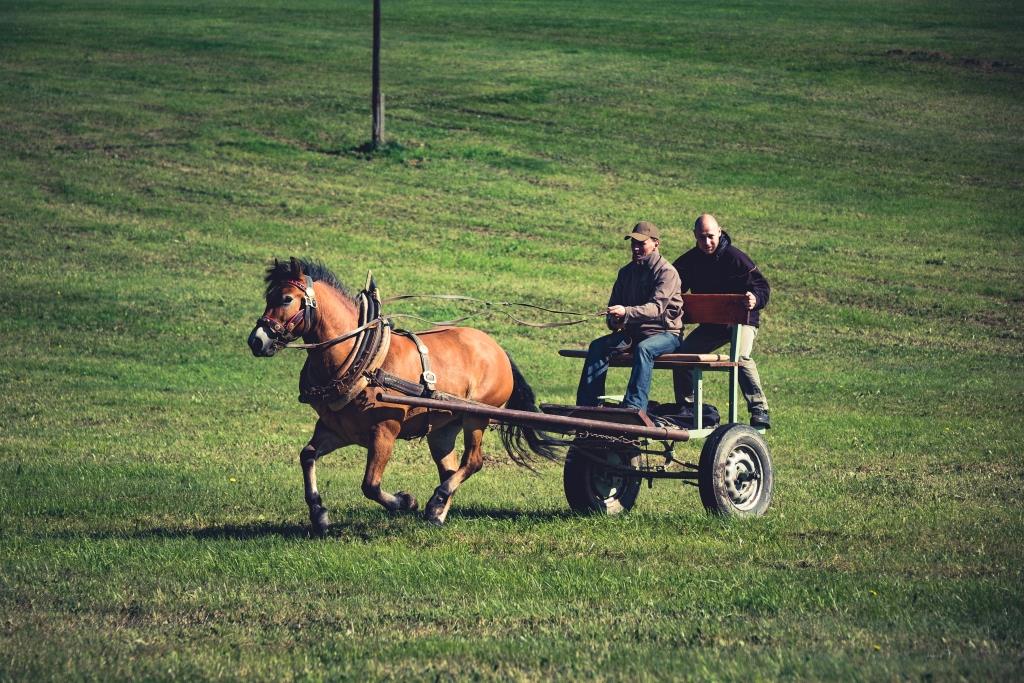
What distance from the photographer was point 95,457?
13.3 meters

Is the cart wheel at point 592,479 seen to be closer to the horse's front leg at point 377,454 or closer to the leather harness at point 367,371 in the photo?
the leather harness at point 367,371

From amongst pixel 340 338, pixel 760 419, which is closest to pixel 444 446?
pixel 340 338

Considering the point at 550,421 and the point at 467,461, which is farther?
the point at 467,461

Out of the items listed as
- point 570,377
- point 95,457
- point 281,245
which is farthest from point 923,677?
point 281,245

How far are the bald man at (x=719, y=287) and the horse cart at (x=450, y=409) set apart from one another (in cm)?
22

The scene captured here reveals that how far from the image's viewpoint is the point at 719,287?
11297 millimetres

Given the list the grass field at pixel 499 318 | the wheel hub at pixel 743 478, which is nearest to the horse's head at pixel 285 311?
the grass field at pixel 499 318

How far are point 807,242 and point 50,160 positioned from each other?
17.4 metres

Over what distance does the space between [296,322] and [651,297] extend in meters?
2.83

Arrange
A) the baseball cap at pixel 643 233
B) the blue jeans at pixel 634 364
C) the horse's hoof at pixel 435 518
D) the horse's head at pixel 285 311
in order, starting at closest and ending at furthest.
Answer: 1. the horse's head at pixel 285 311
2. the horse's hoof at pixel 435 518
3. the blue jeans at pixel 634 364
4. the baseball cap at pixel 643 233

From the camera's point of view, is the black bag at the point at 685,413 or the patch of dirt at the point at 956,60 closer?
the black bag at the point at 685,413

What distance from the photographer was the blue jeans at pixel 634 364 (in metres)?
10.1

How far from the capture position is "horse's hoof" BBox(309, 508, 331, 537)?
9.56 meters

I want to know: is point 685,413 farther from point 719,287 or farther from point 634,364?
point 719,287
